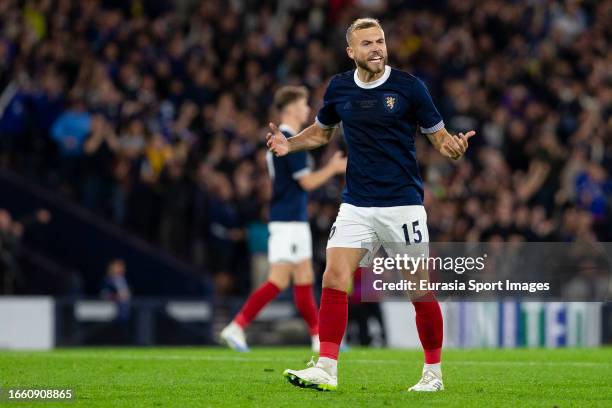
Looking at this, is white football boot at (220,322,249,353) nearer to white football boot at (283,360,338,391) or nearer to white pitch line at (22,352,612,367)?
white pitch line at (22,352,612,367)

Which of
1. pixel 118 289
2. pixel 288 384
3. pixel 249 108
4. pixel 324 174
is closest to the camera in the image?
pixel 288 384

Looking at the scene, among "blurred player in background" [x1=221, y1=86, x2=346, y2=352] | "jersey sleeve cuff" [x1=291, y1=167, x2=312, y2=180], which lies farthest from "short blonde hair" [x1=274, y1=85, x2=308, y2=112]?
"jersey sleeve cuff" [x1=291, y1=167, x2=312, y2=180]

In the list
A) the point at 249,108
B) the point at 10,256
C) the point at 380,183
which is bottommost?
the point at 10,256

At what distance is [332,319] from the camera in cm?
902

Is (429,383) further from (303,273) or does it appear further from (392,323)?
(392,323)

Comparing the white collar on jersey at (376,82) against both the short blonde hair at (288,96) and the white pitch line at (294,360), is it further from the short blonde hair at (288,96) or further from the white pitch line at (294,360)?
the short blonde hair at (288,96)

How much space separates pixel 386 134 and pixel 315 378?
174cm

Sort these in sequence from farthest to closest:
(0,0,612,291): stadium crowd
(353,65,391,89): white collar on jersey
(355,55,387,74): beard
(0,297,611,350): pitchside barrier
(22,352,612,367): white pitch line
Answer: (0,0,612,291): stadium crowd
(0,297,611,350): pitchside barrier
(22,352,612,367): white pitch line
(353,65,391,89): white collar on jersey
(355,55,387,74): beard

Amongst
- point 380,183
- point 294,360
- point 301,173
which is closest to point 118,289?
point 301,173

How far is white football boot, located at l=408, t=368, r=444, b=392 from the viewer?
29.6ft

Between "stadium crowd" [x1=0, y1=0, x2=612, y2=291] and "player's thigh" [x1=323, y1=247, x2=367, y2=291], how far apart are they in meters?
11.2

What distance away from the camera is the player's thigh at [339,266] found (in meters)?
9.05

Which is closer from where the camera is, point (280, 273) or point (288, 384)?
point (288, 384)

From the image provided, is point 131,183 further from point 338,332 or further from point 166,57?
point 338,332
